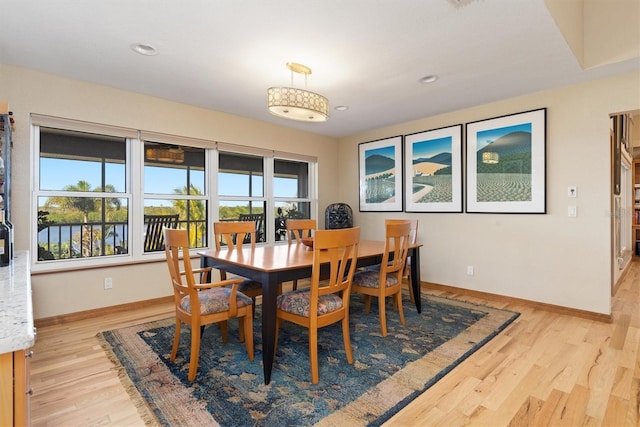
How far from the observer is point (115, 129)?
336 cm

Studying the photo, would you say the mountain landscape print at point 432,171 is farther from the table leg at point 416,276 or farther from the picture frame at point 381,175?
the table leg at point 416,276

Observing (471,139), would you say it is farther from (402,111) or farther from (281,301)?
(281,301)

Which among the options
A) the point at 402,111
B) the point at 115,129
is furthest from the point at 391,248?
the point at 115,129

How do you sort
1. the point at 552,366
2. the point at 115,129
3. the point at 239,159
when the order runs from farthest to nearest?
the point at 239,159 → the point at 115,129 → the point at 552,366

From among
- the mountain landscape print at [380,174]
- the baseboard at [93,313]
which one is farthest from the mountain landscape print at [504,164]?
the baseboard at [93,313]

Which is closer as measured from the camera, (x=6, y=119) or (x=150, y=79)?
(x=6, y=119)

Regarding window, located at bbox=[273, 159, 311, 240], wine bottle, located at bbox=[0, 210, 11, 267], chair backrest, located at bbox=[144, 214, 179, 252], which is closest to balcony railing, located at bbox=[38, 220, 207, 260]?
chair backrest, located at bbox=[144, 214, 179, 252]

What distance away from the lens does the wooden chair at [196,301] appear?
6.66 ft

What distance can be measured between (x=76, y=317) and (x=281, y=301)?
7.60ft

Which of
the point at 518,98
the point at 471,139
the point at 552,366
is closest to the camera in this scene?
the point at 552,366

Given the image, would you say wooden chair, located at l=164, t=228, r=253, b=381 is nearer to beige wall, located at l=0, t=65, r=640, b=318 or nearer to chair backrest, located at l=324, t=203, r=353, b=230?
beige wall, located at l=0, t=65, r=640, b=318

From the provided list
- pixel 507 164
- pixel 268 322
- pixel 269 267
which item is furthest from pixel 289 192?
pixel 268 322

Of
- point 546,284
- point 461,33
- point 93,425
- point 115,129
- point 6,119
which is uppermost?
point 461,33

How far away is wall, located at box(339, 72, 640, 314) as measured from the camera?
3.10m
